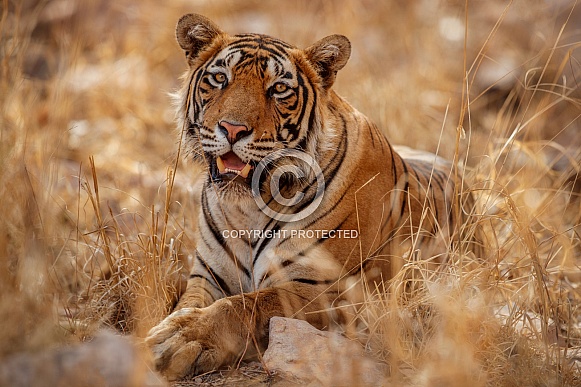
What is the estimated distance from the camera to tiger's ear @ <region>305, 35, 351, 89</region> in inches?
143

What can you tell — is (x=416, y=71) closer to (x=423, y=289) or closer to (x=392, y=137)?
(x=392, y=137)

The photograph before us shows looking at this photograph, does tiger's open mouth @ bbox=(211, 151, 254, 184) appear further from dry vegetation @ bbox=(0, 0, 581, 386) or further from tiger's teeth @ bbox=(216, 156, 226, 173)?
dry vegetation @ bbox=(0, 0, 581, 386)

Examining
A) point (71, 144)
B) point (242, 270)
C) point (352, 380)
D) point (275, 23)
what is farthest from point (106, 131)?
point (352, 380)

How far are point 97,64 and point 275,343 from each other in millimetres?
6673

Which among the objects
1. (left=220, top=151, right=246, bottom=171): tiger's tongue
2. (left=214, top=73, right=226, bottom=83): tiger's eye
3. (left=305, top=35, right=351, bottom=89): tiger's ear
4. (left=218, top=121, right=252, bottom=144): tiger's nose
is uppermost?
(left=305, top=35, right=351, bottom=89): tiger's ear

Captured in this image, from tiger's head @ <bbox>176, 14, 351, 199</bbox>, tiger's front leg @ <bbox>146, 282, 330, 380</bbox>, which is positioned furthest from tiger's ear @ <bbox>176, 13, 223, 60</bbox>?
tiger's front leg @ <bbox>146, 282, 330, 380</bbox>

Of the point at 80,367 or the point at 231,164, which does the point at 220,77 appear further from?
the point at 80,367

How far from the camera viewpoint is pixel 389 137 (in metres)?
6.73

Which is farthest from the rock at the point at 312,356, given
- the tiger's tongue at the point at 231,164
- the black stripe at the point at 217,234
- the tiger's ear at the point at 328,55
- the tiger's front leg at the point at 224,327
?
the tiger's ear at the point at 328,55

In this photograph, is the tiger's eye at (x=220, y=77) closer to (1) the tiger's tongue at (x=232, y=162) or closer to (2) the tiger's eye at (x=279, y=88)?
(2) the tiger's eye at (x=279, y=88)

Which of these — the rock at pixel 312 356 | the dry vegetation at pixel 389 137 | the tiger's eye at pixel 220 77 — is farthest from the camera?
the tiger's eye at pixel 220 77

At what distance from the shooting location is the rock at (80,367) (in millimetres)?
2172

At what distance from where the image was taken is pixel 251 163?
338 centimetres

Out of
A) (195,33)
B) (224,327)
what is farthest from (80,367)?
(195,33)
